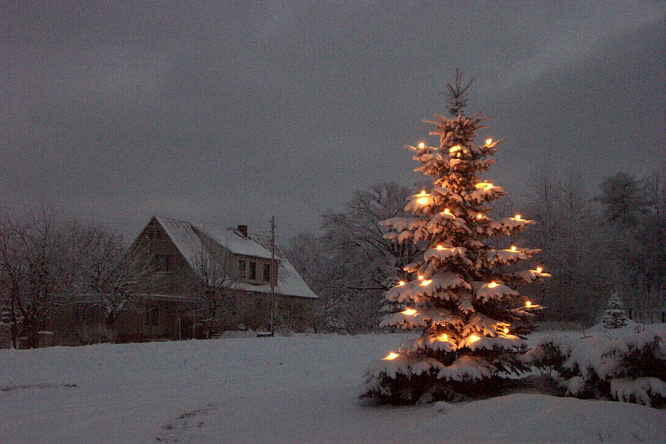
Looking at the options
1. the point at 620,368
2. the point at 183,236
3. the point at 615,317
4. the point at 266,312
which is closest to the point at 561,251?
the point at 615,317

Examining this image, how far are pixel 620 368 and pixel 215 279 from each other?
23716 millimetres

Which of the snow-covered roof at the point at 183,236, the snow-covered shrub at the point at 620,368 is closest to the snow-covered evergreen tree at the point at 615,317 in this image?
the snow-covered shrub at the point at 620,368

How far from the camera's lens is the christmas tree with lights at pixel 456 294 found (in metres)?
8.66

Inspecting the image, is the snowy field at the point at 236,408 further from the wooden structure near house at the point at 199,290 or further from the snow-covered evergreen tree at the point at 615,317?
the snow-covered evergreen tree at the point at 615,317

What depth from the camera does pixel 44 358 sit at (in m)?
15.2

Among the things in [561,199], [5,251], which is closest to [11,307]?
[5,251]

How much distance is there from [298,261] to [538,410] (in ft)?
205

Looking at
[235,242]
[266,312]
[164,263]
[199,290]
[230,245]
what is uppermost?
[235,242]

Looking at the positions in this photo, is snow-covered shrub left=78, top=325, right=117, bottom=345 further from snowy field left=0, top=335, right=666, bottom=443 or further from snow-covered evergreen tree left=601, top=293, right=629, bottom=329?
snow-covered evergreen tree left=601, top=293, right=629, bottom=329

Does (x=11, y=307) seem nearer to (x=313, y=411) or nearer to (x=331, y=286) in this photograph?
(x=313, y=411)

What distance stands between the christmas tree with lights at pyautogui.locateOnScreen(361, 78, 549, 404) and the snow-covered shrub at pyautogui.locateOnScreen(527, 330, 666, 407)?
40.6 inches

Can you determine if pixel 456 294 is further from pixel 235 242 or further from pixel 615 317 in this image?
pixel 235 242

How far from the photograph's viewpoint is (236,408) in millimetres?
9680

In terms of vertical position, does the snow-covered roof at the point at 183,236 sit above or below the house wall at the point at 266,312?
above
